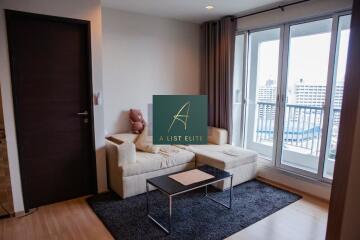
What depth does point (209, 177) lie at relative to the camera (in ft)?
8.63

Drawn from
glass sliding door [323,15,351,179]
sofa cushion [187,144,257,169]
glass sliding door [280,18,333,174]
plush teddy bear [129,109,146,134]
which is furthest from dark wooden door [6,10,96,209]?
glass sliding door [323,15,351,179]

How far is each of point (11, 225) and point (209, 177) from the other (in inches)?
81.0

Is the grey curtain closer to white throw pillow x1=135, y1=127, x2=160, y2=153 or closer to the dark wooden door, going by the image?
white throw pillow x1=135, y1=127, x2=160, y2=153

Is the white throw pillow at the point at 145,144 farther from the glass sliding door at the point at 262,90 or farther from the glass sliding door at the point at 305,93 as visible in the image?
the glass sliding door at the point at 305,93

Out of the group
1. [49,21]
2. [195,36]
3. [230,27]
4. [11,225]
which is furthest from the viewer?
[195,36]

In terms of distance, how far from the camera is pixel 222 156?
3.34 m

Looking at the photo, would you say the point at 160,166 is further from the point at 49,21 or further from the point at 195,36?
the point at 195,36

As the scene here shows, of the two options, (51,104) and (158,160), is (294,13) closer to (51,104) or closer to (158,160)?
(158,160)

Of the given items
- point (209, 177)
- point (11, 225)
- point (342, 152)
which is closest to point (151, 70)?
point (209, 177)

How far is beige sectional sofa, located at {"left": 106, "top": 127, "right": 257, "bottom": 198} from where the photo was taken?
2.94 m

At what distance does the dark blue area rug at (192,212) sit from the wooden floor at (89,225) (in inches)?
3.7

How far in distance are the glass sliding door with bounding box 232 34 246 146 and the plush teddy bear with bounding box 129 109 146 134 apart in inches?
61.2

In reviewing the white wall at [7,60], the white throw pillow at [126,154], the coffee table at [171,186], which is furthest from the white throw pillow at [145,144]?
the coffee table at [171,186]

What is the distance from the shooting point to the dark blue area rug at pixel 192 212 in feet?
7.64
